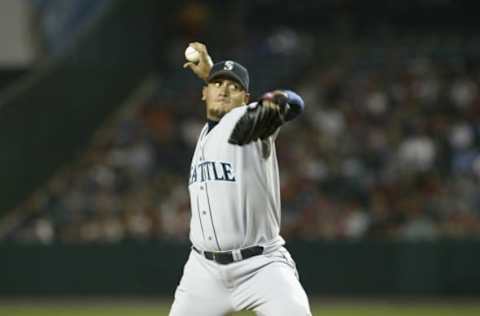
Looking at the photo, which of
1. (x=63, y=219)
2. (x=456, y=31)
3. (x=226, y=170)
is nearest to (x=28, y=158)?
(x=63, y=219)

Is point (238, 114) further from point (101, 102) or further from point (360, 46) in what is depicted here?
point (360, 46)

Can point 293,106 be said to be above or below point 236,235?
above

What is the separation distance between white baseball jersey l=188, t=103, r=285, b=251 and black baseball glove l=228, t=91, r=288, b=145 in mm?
258

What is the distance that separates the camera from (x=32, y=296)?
554 inches

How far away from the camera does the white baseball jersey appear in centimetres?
547

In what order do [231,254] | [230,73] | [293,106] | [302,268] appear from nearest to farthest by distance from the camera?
[293,106], [231,254], [230,73], [302,268]

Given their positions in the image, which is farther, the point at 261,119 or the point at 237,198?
the point at 237,198

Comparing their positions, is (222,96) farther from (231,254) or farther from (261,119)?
(231,254)

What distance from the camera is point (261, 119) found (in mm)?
5051

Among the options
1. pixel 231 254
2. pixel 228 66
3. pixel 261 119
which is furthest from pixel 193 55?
pixel 231 254

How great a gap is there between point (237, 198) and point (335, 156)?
10.3m

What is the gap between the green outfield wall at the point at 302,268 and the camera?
13727mm

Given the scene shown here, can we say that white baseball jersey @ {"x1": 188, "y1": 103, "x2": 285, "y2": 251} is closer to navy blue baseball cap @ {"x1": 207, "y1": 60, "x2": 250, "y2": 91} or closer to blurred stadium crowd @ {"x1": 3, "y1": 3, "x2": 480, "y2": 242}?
navy blue baseball cap @ {"x1": 207, "y1": 60, "x2": 250, "y2": 91}

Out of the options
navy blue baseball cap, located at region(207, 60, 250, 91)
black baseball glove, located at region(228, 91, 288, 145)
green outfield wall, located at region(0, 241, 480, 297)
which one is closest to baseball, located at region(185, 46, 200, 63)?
navy blue baseball cap, located at region(207, 60, 250, 91)
